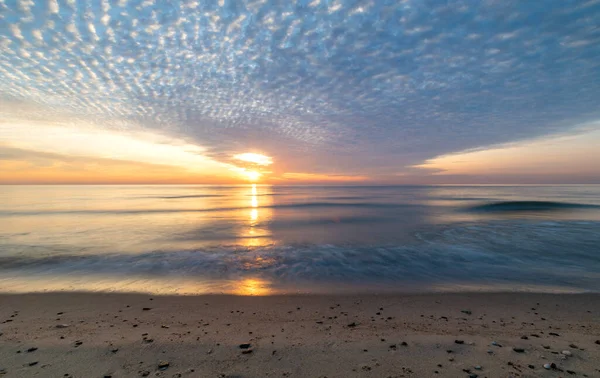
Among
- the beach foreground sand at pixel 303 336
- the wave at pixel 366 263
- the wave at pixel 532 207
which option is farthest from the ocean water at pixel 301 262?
the wave at pixel 532 207

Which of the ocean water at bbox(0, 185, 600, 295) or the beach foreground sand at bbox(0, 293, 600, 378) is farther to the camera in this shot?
the ocean water at bbox(0, 185, 600, 295)

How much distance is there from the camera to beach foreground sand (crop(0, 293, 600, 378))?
484cm

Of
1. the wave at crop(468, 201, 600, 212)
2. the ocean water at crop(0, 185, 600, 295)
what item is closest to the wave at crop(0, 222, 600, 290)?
the ocean water at crop(0, 185, 600, 295)

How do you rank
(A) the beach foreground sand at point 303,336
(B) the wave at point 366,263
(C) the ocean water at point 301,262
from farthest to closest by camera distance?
(B) the wave at point 366,263
(C) the ocean water at point 301,262
(A) the beach foreground sand at point 303,336

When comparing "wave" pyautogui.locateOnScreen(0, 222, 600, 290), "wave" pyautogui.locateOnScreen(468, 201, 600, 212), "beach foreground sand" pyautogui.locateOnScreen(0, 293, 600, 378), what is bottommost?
"wave" pyautogui.locateOnScreen(468, 201, 600, 212)

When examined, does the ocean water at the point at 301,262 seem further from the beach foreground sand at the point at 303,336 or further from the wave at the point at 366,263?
the beach foreground sand at the point at 303,336

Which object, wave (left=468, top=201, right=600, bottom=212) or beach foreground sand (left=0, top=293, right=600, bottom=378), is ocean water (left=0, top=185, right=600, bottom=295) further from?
wave (left=468, top=201, right=600, bottom=212)

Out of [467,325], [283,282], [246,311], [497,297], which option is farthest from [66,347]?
[497,297]

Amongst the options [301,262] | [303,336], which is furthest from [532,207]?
[303,336]

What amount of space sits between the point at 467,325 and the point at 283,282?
6.41m

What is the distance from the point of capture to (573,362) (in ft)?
16.1

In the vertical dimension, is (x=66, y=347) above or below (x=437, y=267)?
above

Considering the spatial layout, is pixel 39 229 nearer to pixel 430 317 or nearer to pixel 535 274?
pixel 430 317

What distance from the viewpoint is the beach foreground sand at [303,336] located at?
190 inches
